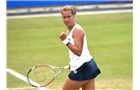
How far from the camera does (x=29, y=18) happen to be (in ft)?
75.5

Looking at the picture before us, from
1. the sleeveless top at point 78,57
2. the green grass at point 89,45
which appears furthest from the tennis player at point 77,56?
the green grass at point 89,45

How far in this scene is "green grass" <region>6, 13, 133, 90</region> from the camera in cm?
1255

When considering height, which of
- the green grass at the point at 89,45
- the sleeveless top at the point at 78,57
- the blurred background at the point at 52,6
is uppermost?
the blurred background at the point at 52,6

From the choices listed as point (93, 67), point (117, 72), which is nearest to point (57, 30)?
point (117, 72)

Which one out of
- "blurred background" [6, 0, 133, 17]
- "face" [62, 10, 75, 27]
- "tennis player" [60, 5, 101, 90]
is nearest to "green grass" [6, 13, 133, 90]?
"blurred background" [6, 0, 133, 17]

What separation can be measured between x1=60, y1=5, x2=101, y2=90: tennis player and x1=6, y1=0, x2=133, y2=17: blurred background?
1533 cm

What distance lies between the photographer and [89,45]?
675 inches

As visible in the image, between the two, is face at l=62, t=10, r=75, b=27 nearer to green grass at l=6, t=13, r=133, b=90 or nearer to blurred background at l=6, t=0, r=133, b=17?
green grass at l=6, t=13, r=133, b=90

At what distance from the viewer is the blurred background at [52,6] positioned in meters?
24.1

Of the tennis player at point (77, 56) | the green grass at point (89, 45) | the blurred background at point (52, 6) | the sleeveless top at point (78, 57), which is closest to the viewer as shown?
the tennis player at point (77, 56)

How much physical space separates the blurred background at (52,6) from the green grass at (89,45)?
53.3 inches

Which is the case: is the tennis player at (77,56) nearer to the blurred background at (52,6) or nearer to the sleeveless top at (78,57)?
the sleeveless top at (78,57)

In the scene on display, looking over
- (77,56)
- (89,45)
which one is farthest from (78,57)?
(89,45)
